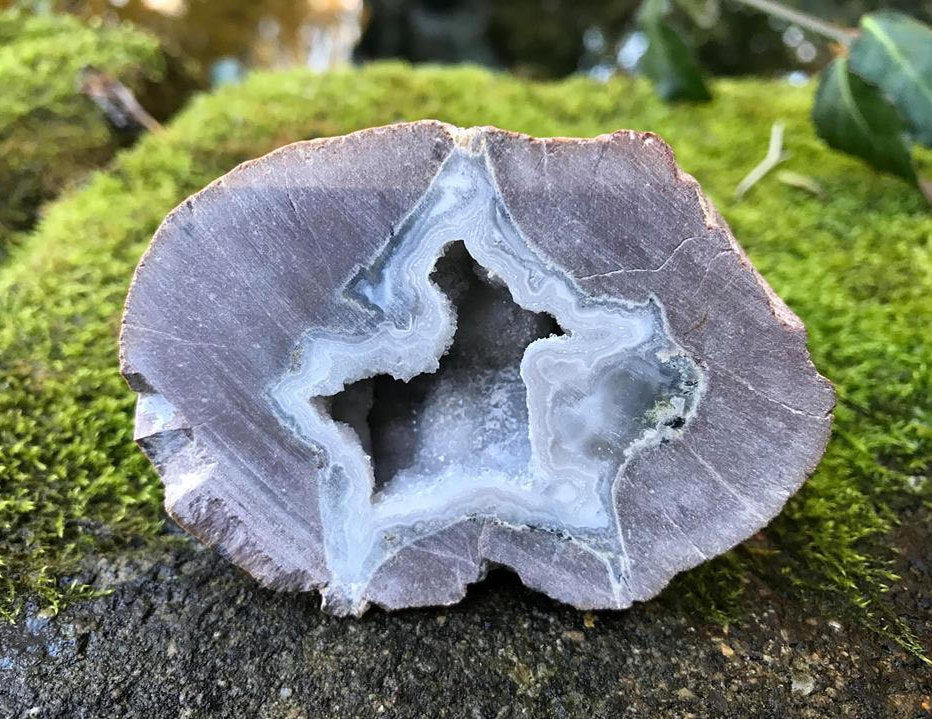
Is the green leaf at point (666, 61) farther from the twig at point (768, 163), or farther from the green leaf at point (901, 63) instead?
the green leaf at point (901, 63)

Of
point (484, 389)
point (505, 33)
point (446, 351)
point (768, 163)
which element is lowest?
point (505, 33)

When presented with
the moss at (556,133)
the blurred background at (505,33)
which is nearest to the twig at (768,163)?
the moss at (556,133)

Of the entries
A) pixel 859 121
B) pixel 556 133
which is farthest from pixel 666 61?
pixel 859 121

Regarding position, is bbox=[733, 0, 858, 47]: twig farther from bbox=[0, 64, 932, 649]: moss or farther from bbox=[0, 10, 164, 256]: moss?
bbox=[0, 10, 164, 256]: moss

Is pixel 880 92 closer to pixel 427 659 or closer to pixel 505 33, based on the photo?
pixel 427 659

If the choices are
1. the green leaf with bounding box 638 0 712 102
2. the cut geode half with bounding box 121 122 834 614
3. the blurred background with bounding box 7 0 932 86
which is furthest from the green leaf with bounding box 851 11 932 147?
the blurred background with bounding box 7 0 932 86

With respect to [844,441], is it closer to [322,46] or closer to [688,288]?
[688,288]

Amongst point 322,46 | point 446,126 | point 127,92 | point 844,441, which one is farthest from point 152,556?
point 322,46
